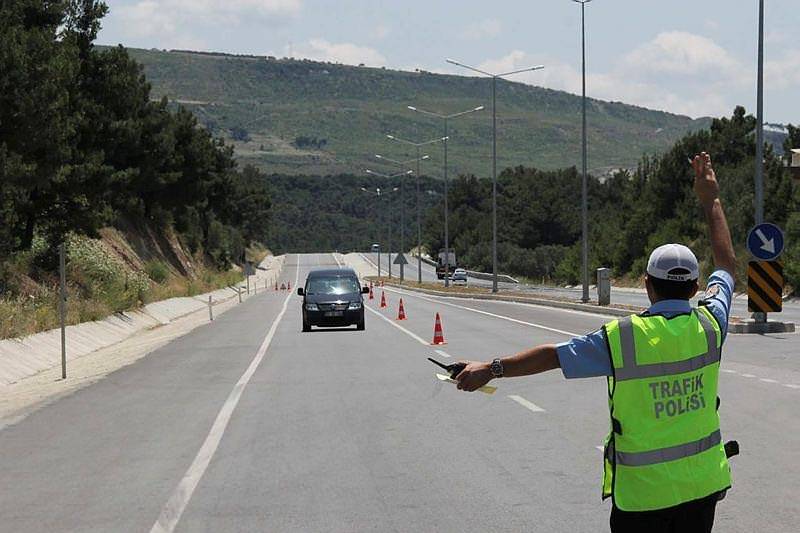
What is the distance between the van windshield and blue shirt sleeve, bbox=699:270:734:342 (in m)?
30.7

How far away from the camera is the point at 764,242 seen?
91.0 ft

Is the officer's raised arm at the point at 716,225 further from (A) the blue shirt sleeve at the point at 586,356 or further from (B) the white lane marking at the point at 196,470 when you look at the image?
(B) the white lane marking at the point at 196,470

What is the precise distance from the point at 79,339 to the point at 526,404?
18303 millimetres

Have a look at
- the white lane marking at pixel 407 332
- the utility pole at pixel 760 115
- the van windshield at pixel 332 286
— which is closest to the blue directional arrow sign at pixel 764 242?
the utility pole at pixel 760 115

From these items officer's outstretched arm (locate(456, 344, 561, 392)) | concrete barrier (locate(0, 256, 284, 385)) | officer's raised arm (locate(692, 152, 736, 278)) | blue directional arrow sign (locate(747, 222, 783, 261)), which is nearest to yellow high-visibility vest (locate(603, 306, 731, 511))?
officer's outstretched arm (locate(456, 344, 561, 392))

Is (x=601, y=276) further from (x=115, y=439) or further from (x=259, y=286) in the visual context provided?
(x=259, y=286)

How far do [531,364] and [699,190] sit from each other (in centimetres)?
122

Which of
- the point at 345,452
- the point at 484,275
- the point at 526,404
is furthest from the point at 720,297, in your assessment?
the point at 484,275

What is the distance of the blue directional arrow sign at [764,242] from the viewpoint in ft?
90.5

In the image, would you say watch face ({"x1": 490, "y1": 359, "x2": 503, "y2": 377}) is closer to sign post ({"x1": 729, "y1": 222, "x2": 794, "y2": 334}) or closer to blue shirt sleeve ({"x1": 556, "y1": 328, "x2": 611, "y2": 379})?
blue shirt sleeve ({"x1": 556, "y1": 328, "x2": 611, "y2": 379})

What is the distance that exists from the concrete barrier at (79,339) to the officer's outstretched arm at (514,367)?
18122 mm

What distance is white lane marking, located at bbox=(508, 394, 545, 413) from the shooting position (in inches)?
597

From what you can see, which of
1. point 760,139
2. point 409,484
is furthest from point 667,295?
point 760,139

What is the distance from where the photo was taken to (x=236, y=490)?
397 inches
